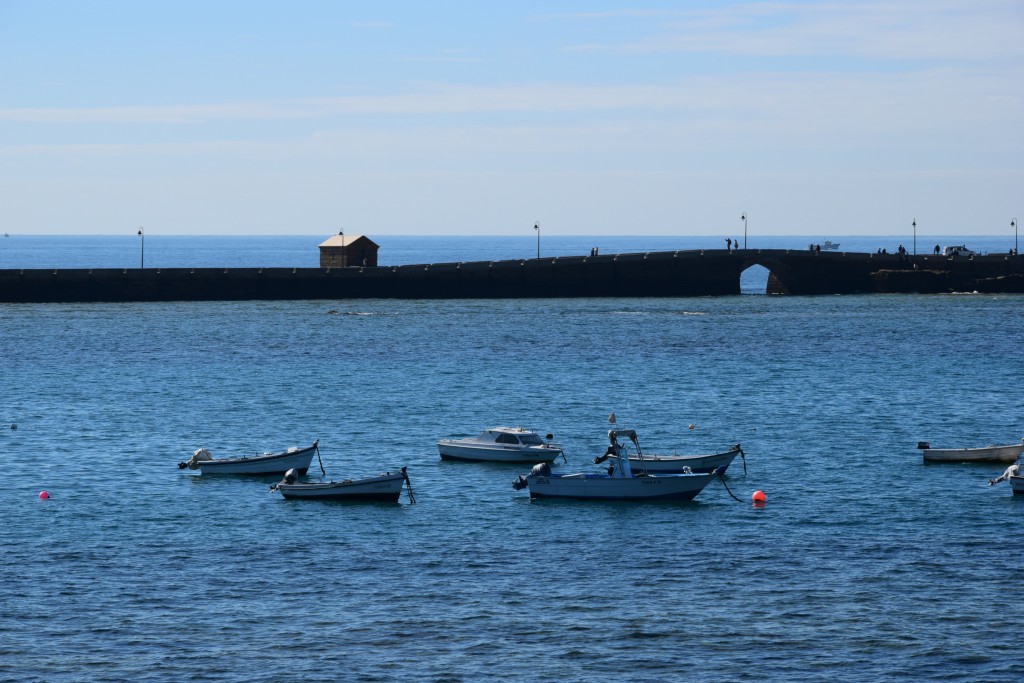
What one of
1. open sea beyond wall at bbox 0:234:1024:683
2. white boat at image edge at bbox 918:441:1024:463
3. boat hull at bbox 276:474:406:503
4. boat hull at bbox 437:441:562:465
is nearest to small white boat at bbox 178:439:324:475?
open sea beyond wall at bbox 0:234:1024:683

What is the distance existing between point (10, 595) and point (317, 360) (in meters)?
73.5

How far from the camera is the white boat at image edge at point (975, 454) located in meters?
67.2

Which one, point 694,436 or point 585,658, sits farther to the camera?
point 694,436

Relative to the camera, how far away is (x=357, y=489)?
59.1 meters

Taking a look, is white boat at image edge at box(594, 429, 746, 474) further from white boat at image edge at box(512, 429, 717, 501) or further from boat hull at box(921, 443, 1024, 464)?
boat hull at box(921, 443, 1024, 464)

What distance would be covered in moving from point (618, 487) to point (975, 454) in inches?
784

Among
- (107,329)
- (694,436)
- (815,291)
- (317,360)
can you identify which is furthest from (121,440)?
(815,291)

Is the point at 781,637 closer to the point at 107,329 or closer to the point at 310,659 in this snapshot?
the point at 310,659

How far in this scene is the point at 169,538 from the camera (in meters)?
53.0

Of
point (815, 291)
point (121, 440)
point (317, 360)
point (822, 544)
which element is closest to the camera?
point (822, 544)

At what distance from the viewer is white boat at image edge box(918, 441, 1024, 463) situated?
67.2 metres

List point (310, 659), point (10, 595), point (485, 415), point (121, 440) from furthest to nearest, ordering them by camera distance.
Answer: point (485, 415)
point (121, 440)
point (10, 595)
point (310, 659)

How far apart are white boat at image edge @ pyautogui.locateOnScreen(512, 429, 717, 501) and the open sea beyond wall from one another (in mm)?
928

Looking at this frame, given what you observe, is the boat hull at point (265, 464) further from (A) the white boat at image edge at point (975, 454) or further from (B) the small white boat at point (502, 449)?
(A) the white boat at image edge at point (975, 454)
